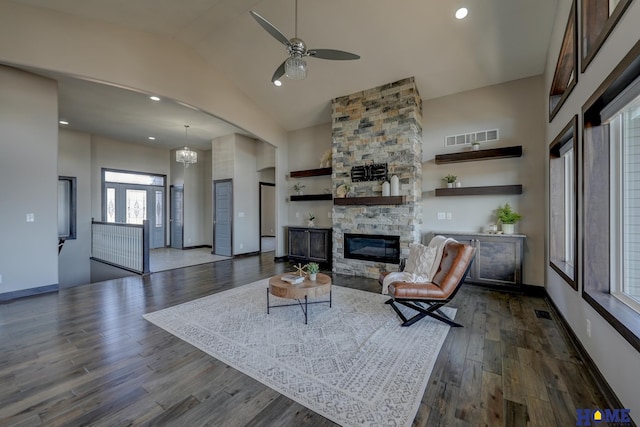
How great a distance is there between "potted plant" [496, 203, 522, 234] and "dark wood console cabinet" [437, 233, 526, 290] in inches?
6.5

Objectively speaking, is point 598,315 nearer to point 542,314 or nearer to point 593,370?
point 593,370

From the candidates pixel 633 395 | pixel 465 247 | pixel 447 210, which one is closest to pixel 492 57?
pixel 447 210

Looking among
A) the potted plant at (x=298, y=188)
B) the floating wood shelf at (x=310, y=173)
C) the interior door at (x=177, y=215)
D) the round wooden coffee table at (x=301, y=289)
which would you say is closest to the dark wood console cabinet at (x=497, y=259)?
the round wooden coffee table at (x=301, y=289)

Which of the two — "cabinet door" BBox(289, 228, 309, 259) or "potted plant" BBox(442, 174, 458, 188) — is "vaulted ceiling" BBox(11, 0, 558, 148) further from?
"cabinet door" BBox(289, 228, 309, 259)

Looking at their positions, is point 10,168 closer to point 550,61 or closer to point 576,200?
point 576,200

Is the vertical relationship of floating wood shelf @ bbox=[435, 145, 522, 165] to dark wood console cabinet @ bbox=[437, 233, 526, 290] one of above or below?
above

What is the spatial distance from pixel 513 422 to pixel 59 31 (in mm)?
6442

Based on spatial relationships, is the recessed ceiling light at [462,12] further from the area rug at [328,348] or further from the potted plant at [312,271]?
the area rug at [328,348]

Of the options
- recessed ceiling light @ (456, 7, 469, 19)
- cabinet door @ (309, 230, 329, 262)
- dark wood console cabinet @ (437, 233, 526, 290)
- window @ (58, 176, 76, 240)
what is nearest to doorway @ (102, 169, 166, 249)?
window @ (58, 176, 76, 240)

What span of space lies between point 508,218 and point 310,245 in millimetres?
4052

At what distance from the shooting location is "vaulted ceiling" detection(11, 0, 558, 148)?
3674 millimetres

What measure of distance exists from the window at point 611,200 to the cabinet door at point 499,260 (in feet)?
6.56

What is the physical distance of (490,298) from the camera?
13.4 ft

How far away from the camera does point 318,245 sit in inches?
255
